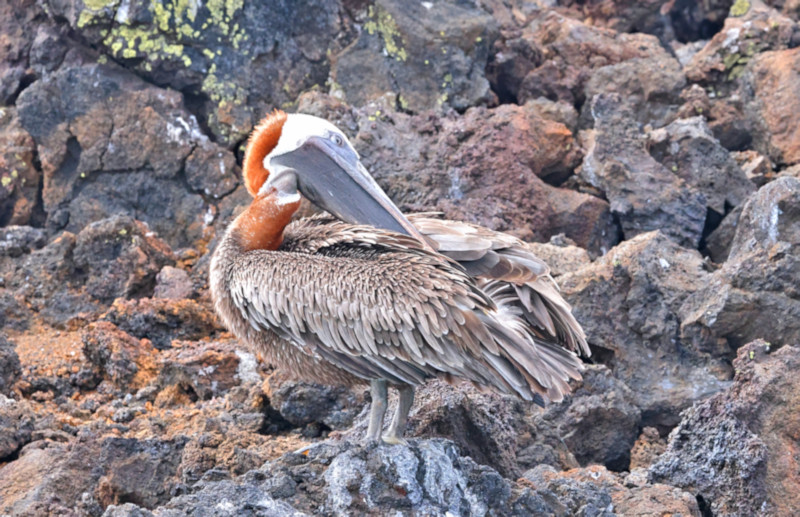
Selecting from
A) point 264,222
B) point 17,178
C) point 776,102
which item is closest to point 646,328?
point 264,222

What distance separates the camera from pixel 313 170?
665 cm

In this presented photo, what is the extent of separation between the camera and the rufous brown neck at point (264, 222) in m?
6.41

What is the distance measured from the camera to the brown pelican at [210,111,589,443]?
5.72 meters

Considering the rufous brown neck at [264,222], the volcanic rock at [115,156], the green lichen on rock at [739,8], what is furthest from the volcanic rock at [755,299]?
the green lichen on rock at [739,8]

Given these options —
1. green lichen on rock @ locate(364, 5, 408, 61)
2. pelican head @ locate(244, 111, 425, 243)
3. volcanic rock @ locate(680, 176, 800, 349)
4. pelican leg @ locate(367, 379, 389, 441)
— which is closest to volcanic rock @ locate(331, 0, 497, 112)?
green lichen on rock @ locate(364, 5, 408, 61)

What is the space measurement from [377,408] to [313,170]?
5.57 feet

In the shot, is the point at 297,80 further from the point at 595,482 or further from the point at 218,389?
the point at 595,482

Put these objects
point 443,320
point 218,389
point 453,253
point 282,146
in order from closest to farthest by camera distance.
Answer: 1. point 443,320
2. point 453,253
3. point 282,146
4. point 218,389

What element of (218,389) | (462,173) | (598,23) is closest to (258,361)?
(218,389)

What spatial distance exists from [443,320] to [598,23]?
Result: 941cm

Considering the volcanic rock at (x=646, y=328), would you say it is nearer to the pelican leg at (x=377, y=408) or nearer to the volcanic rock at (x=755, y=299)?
the volcanic rock at (x=755, y=299)

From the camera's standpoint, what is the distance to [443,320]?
5.70m

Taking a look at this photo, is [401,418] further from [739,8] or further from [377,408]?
[739,8]

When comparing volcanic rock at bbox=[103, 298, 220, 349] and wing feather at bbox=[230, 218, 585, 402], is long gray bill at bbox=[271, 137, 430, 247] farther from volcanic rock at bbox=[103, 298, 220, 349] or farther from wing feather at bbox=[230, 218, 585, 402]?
volcanic rock at bbox=[103, 298, 220, 349]
